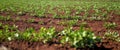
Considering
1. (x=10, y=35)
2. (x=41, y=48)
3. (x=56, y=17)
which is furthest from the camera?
(x=56, y=17)

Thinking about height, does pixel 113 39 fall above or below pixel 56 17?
above

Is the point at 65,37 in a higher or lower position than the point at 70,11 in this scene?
higher

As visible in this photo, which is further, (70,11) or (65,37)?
(70,11)

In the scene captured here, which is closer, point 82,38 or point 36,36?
point 82,38

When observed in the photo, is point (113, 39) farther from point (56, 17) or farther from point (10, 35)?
point (56, 17)

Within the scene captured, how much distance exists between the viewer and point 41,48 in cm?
612

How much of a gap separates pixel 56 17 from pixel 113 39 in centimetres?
774

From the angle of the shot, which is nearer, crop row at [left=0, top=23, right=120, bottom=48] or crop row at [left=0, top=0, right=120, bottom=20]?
crop row at [left=0, top=23, right=120, bottom=48]

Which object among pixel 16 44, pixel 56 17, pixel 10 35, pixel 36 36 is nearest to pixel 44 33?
pixel 36 36

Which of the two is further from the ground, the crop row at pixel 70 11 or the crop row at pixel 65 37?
the crop row at pixel 65 37

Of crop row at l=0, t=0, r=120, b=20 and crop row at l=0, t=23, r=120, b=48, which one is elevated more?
crop row at l=0, t=23, r=120, b=48

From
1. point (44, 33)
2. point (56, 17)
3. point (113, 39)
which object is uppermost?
point (44, 33)

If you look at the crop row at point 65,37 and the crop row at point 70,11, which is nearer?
the crop row at point 65,37

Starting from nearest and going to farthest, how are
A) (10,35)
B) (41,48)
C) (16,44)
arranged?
(41,48) → (16,44) → (10,35)
